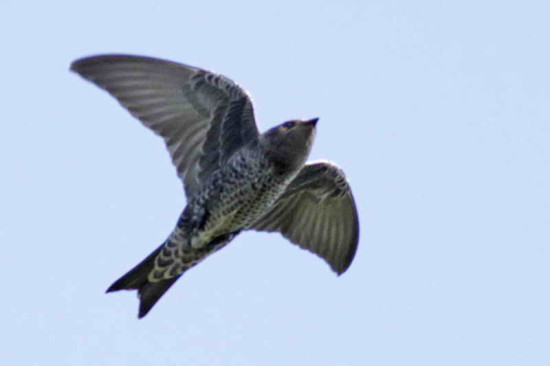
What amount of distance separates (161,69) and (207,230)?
1658mm

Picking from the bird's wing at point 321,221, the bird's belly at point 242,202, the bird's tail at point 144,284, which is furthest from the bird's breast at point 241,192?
the bird's wing at point 321,221

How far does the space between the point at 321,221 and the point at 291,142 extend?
6.59 ft

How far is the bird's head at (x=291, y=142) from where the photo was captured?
16094 millimetres

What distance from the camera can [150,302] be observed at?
16.5 m

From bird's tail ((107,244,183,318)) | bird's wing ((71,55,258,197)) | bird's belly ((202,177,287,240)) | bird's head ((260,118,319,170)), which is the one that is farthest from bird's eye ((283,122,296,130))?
bird's tail ((107,244,183,318))

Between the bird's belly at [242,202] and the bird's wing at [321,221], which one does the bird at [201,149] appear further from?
the bird's wing at [321,221]

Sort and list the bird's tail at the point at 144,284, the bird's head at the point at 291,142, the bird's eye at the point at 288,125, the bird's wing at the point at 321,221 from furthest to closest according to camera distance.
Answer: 1. the bird's wing at the point at 321,221
2. the bird's tail at the point at 144,284
3. the bird's eye at the point at 288,125
4. the bird's head at the point at 291,142

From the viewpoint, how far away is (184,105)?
55.3ft

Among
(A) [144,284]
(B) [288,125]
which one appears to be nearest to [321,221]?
(B) [288,125]

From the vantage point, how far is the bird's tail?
16.5 metres

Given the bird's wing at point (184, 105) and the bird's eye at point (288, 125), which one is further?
the bird's wing at point (184, 105)

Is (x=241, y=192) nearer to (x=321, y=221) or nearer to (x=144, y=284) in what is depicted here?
(x=144, y=284)

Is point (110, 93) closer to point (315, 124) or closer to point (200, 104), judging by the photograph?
point (200, 104)

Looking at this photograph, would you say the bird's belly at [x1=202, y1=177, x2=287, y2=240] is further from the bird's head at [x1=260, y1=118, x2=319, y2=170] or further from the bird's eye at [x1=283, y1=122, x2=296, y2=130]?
the bird's eye at [x1=283, y1=122, x2=296, y2=130]
